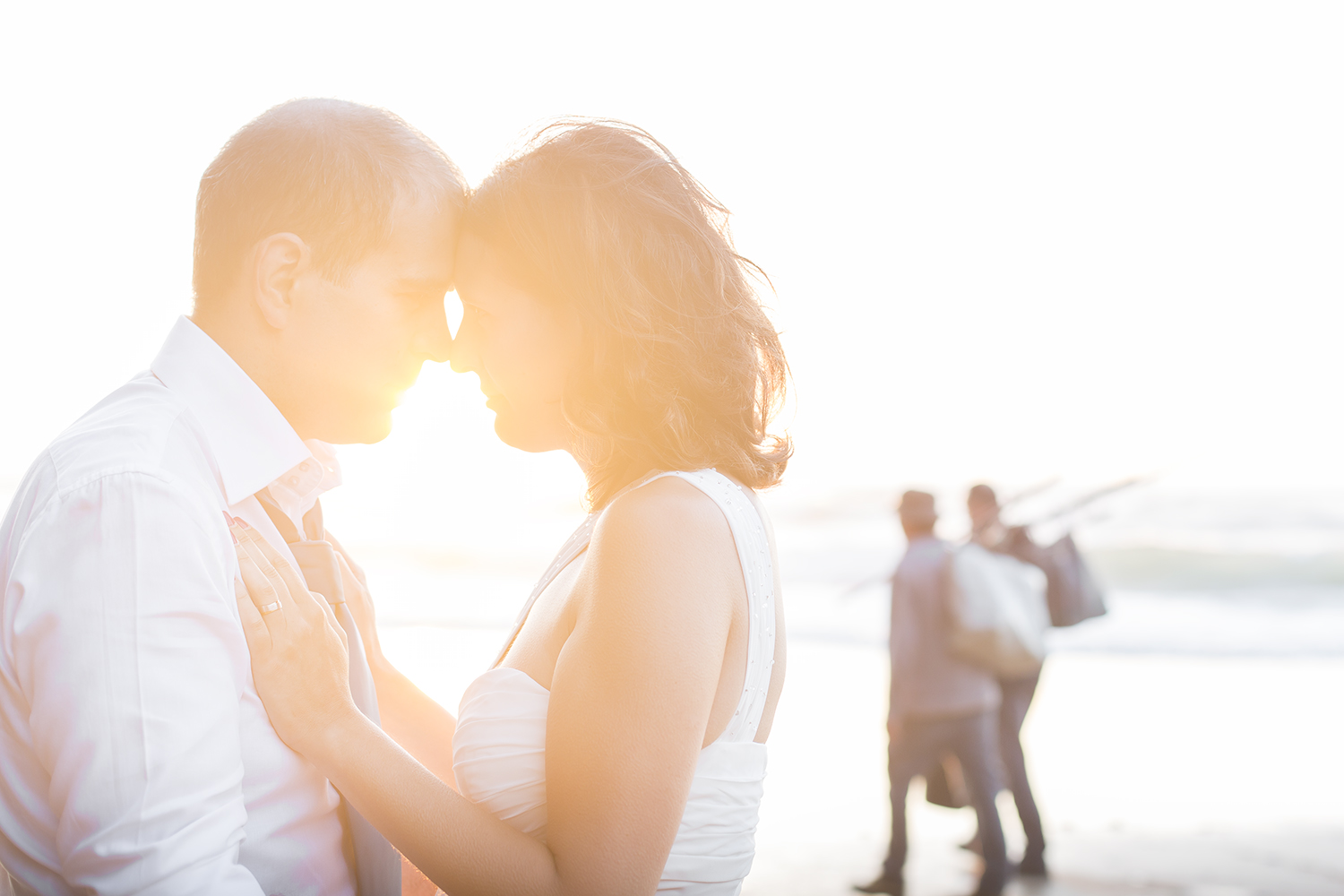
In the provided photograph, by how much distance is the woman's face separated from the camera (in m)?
1.85

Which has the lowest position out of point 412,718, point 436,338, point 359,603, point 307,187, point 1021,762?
point 1021,762

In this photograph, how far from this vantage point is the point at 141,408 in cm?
150

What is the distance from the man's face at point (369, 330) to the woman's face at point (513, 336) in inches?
2.4

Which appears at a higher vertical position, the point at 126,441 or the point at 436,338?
the point at 436,338

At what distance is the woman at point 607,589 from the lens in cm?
153

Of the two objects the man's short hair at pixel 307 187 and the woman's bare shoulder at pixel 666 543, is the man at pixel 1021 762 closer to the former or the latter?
the woman's bare shoulder at pixel 666 543

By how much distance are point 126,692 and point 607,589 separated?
70 cm

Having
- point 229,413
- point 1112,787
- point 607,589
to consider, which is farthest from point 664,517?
point 1112,787

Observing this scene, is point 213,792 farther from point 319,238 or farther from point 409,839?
point 319,238

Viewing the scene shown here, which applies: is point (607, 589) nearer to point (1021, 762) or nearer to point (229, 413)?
point (229, 413)

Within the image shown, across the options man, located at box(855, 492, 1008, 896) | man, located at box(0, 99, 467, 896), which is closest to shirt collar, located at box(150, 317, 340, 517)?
man, located at box(0, 99, 467, 896)

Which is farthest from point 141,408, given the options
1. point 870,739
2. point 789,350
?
point 870,739

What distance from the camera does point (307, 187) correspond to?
5.50ft

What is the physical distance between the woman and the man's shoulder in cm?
19
